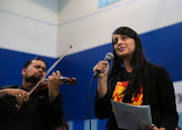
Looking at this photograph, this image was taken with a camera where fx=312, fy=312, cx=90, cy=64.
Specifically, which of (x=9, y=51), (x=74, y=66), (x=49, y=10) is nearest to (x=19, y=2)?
(x=49, y=10)

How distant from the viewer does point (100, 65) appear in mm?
1749

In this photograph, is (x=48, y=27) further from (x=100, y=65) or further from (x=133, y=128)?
(x=133, y=128)

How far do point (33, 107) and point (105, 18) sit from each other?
63.6 inches

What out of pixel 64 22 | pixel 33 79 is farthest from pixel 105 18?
Answer: pixel 33 79

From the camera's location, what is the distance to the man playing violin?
2.15m

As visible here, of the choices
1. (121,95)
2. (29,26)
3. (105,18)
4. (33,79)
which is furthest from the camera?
(29,26)

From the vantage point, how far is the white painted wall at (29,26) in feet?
12.5

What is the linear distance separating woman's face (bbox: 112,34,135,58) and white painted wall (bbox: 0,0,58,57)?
7.08 feet

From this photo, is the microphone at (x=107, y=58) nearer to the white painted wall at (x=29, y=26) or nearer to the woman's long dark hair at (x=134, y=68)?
the woman's long dark hair at (x=134, y=68)

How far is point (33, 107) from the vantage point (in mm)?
2234

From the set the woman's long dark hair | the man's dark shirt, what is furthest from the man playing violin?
the woman's long dark hair

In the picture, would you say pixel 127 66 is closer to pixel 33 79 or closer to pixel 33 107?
pixel 33 107

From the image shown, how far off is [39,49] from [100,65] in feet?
7.76

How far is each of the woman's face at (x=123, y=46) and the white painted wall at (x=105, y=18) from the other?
0.96 metres
